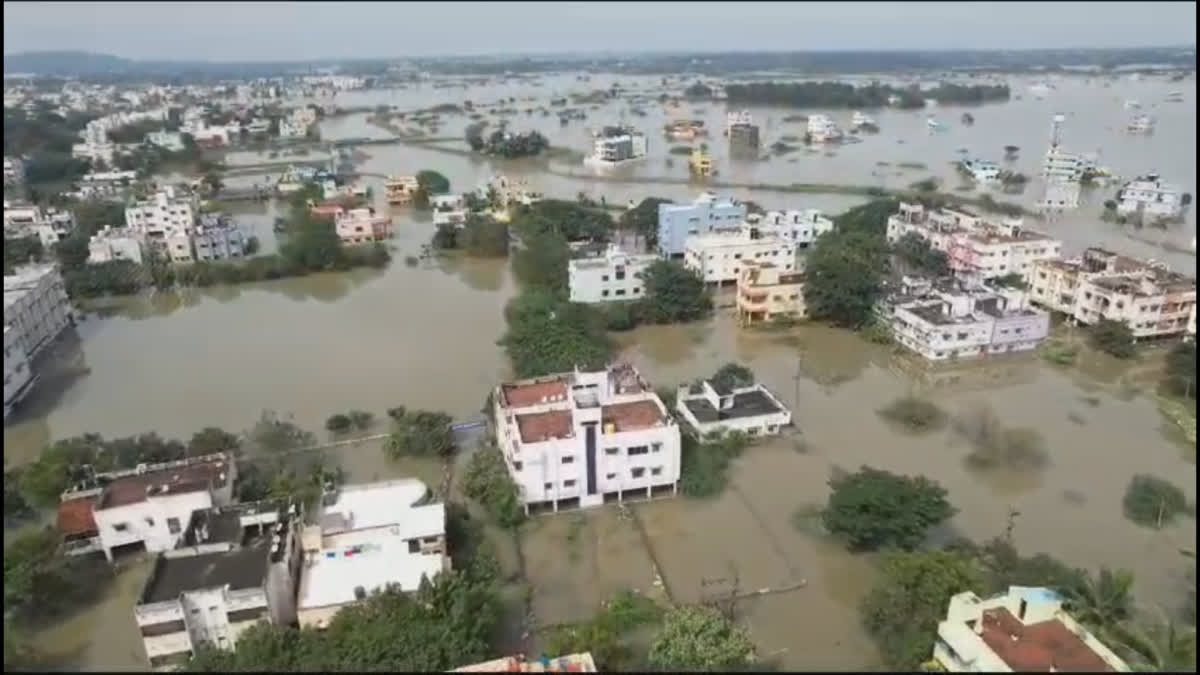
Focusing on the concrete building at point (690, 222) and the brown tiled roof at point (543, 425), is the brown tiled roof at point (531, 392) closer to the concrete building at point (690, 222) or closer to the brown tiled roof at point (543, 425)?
the brown tiled roof at point (543, 425)

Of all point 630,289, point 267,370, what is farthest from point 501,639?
point 630,289

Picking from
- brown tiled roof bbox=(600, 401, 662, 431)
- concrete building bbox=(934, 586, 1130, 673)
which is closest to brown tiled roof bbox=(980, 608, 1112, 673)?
concrete building bbox=(934, 586, 1130, 673)

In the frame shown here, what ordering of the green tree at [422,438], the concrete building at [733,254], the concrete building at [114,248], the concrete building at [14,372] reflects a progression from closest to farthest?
the green tree at [422,438] < the concrete building at [14,372] < the concrete building at [733,254] < the concrete building at [114,248]

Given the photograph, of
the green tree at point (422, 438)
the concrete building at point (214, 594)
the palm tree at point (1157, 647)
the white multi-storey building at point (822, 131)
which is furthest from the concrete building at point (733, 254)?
the white multi-storey building at point (822, 131)

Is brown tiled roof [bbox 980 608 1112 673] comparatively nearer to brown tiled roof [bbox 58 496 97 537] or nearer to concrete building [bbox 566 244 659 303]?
brown tiled roof [bbox 58 496 97 537]

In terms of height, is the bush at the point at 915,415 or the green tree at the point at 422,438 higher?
the green tree at the point at 422,438

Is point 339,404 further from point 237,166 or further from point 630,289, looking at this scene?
point 237,166

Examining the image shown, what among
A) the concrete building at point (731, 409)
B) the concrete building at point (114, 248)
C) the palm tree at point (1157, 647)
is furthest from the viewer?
the concrete building at point (114, 248)
